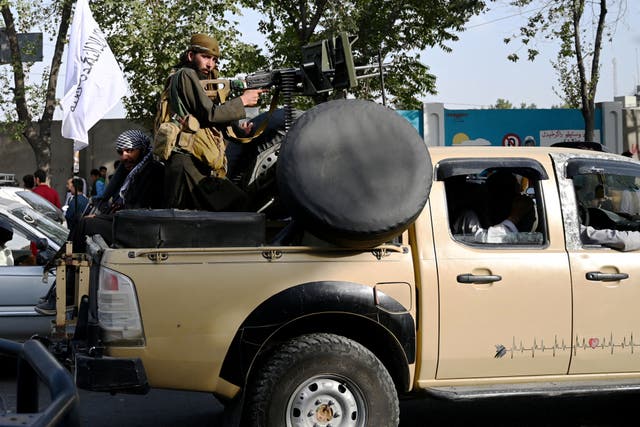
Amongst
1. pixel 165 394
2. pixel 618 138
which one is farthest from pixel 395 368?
pixel 618 138

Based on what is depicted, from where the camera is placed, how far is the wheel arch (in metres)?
4.96

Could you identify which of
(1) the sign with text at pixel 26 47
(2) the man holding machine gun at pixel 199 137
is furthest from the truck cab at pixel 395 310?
(1) the sign with text at pixel 26 47

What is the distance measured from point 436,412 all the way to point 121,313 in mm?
2838

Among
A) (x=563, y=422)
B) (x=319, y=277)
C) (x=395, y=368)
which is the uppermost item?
(x=319, y=277)

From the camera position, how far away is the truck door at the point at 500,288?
5.23 meters

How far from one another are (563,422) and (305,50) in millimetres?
3061

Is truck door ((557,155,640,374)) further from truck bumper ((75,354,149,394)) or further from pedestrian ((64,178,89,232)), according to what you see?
pedestrian ((64,178,89,232))

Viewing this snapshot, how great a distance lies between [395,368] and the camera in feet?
17.4

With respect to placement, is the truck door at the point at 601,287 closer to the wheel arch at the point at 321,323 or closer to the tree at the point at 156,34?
the wheel arch at the point at 321,323

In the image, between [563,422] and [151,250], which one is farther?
[563,422]

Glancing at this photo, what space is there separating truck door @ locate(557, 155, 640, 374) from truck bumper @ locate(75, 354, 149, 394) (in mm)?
2421

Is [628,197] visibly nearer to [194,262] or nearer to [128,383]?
[194,262]

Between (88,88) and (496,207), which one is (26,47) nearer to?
(88,88)

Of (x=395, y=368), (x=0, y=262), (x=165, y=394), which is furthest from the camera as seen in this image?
(x=0, y=262)
